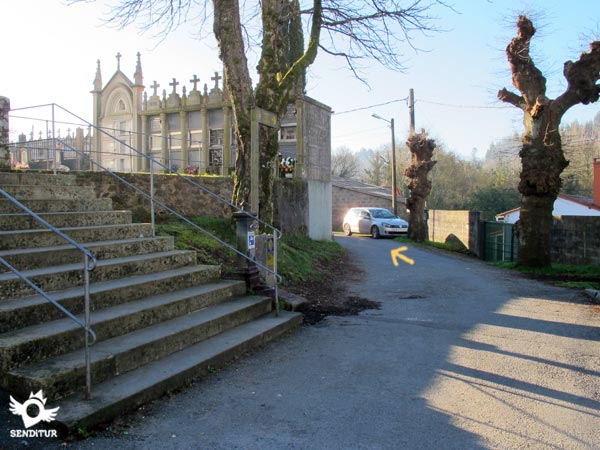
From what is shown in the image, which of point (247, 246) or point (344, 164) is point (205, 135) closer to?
point (247, 246)

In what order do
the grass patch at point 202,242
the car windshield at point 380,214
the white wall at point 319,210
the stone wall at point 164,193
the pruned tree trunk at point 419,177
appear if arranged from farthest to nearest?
the car windshield at point 380,214, the pruned tree trunk at point 419,177, the white wall at point 319,210, the stone wall at point 164,193, the grass patch at point 202,242

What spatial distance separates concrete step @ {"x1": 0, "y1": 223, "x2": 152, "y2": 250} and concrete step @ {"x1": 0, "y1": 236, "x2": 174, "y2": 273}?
0.43 ft

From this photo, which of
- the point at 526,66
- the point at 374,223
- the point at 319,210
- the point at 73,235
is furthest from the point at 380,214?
the point at 73,235

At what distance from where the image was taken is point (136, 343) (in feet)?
15.0

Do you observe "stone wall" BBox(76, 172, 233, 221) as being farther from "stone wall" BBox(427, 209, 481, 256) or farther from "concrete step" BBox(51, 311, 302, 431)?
"stone wall" BBox(427, 209, 481, 256)

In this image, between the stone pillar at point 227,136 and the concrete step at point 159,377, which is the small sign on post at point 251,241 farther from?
the stone pillar at point 227,136

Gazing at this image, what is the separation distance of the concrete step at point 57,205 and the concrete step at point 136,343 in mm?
2471

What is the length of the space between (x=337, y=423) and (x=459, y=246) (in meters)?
22.5

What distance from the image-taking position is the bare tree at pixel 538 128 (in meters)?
13.3

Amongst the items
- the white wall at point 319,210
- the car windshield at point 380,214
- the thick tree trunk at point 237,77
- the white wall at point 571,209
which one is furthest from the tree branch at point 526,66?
the white wall at point 571,209

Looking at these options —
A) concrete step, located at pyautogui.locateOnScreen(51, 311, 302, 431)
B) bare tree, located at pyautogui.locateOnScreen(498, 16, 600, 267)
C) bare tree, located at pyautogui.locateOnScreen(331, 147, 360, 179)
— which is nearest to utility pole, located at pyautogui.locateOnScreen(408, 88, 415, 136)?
bare tree, located at pyautogui.locateOnScreen(498, 16, 600, 267)

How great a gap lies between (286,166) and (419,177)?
9052 millimetres

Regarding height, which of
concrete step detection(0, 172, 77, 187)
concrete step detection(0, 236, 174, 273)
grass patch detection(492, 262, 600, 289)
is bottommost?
grass patch detection(492, 262, 600, 289)

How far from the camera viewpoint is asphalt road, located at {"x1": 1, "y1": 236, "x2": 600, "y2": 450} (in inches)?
143
